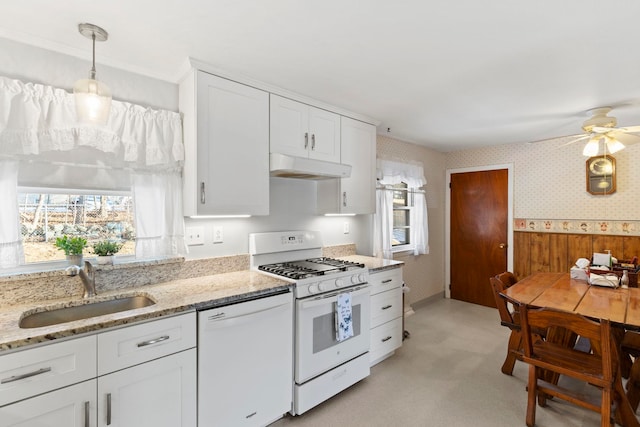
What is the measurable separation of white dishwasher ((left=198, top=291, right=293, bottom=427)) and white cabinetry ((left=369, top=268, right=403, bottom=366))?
94 cm

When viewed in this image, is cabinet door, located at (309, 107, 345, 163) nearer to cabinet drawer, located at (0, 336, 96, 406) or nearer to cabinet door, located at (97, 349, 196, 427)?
cabinet door, located at (97, 349, 196, 427)

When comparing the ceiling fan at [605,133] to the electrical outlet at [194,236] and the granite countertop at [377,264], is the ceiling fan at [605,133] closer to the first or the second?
the granite countertop at [377,264]

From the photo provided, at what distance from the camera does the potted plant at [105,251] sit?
75.9 inches

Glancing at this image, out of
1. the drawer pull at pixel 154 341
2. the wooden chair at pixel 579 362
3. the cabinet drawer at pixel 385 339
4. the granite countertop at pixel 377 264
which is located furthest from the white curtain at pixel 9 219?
the wooden chair at pixel 579 362

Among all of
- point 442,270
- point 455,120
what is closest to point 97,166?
point 455,120

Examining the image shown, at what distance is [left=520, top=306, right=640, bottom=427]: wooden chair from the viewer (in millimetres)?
1734

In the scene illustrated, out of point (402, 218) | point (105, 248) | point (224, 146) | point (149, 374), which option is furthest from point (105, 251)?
point (402, 218)

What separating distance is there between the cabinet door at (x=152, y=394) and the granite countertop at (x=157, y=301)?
0.83ft

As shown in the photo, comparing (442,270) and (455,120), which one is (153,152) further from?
(442,270)

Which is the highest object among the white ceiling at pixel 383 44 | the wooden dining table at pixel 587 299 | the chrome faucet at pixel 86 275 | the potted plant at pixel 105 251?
the white ceiling at pixel 383 44

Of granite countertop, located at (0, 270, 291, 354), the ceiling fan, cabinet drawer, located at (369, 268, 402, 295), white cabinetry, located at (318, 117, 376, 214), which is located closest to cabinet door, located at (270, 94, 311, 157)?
white cabinetry, located at (318, 117, 376, 214)

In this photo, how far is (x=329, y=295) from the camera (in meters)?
2.27

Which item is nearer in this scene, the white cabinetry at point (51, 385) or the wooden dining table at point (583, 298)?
the white cabinetry at point (51, 385)

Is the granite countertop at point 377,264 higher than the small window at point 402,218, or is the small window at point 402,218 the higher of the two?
the small window at point 402,218
